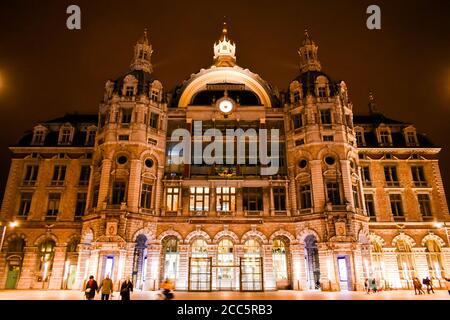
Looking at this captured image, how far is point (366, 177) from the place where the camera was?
3950 centimetres

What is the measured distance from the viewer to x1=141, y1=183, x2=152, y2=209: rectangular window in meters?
34.6

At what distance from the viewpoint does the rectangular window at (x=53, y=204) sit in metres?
37.8

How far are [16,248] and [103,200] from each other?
1239 cm

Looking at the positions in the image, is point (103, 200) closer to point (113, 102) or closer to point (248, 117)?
point (113, 102)

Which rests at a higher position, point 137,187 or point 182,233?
point 137,187

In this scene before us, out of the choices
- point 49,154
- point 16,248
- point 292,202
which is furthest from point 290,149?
point 16,248

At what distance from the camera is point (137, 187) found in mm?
33969

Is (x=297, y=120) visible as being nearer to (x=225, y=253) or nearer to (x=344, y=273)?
(x=225, y=253)

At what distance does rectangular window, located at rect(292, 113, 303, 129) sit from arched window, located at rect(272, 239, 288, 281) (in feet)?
41.6

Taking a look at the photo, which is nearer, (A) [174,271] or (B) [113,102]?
(A) [174,271]

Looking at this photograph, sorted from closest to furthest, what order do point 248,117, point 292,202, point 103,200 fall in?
point 103,200
point 292,202
point 248,117

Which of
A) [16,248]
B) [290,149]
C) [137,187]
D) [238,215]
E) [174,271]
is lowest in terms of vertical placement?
[174,271]

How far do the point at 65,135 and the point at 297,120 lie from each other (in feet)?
91.0

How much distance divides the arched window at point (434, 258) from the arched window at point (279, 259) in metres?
15.8
